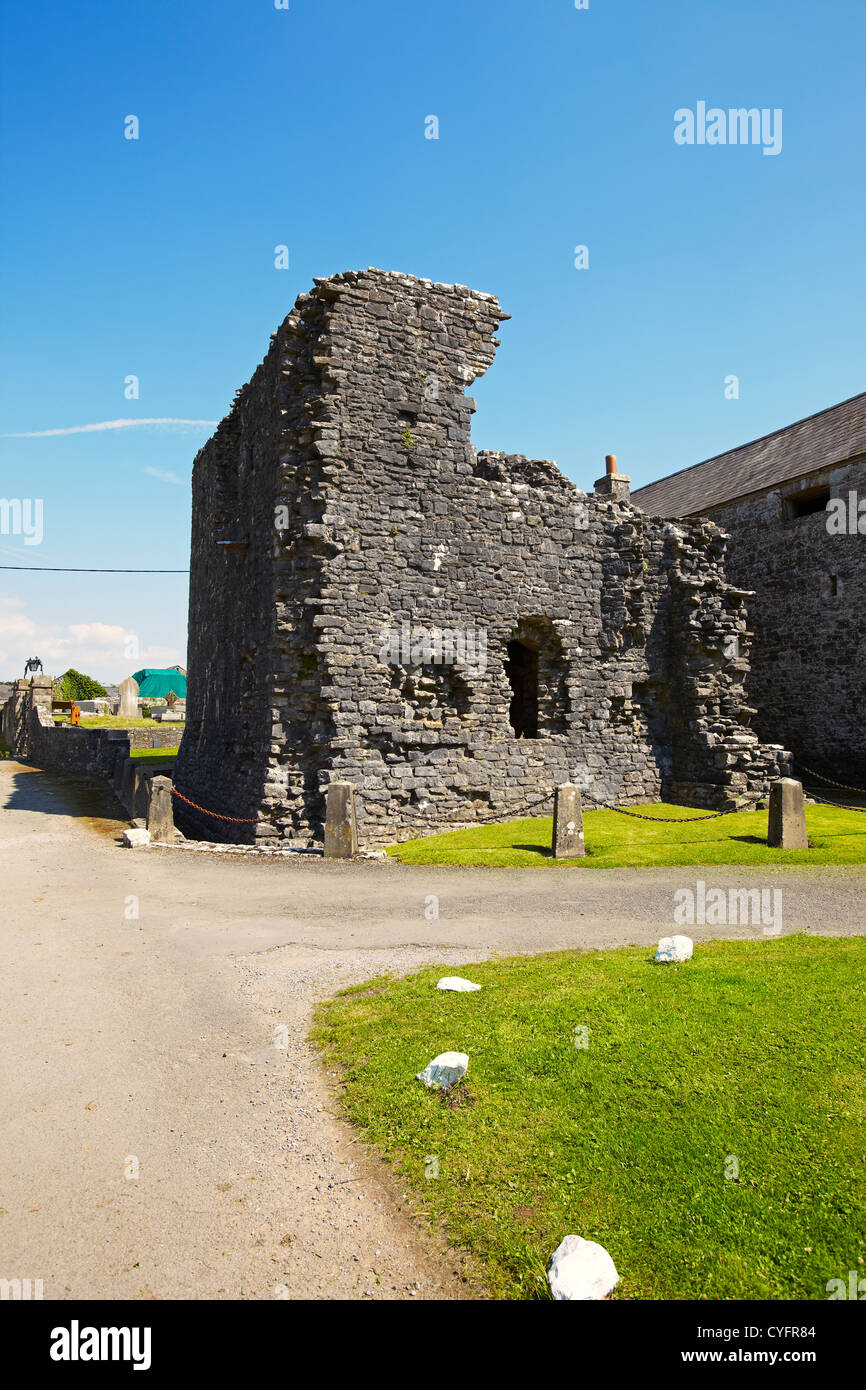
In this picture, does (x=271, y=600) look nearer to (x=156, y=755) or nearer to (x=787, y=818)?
(x=787, y=818)

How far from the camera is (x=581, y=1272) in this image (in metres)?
2.99

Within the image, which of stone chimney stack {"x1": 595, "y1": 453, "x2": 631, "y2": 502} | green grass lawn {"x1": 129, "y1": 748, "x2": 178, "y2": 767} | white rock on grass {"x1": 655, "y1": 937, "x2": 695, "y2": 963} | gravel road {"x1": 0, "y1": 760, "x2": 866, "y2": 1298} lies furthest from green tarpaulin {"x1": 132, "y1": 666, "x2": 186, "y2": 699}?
white rock on grass {"x1": 655, "y1": 937, "x2": 695, "y2": 963}

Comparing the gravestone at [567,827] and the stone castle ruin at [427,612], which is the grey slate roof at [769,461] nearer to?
the stone castle ruin at [427,612]

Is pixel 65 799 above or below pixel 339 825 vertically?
below

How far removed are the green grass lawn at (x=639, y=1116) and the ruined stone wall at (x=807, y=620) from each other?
49.1ft

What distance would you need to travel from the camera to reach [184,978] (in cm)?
657

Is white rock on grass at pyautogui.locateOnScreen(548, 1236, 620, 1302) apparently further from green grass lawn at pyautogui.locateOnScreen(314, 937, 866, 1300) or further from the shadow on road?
the shadow on road

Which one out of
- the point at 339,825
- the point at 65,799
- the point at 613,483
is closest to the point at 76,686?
the point at 65,799

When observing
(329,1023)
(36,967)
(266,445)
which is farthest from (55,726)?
(329,1023)

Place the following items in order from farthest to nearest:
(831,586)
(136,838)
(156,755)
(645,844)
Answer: (156,755), (831,586), (136,838), (645,844)

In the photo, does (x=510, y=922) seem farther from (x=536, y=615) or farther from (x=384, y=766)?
(x=536, y=615)

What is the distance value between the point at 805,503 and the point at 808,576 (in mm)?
2393

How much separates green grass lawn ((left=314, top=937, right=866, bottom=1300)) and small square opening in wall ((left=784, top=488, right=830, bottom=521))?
1769 centimetres
